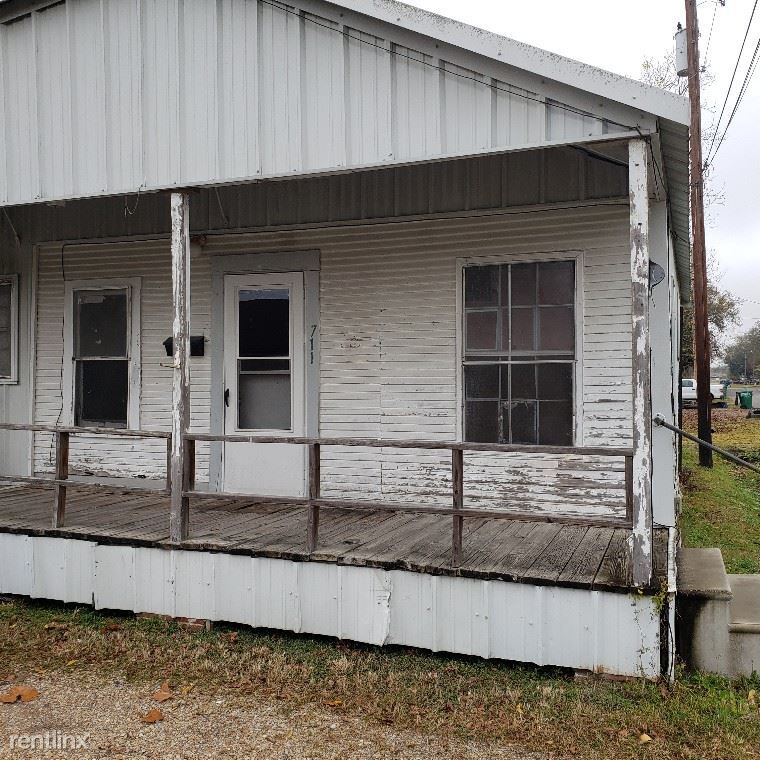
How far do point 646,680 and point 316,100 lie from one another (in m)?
4.05

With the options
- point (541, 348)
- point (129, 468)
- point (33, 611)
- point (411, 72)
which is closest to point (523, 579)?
point (541, 348)

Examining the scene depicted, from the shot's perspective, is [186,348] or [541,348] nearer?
[186,348]

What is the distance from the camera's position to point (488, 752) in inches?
142

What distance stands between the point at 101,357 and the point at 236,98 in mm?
3572

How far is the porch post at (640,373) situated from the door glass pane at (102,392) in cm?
522

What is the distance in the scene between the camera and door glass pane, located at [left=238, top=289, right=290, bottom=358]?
717cm

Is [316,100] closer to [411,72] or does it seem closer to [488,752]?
[411,72]

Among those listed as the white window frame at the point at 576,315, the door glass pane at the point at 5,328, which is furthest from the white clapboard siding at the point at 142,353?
the white window frame at the point at 576,315

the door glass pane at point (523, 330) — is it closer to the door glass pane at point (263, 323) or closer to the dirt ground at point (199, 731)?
the door glass pane at point (263, 323)

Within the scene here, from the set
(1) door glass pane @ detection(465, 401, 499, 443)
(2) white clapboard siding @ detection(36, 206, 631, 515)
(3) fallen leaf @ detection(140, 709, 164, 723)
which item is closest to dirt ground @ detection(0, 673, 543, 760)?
(3) fallen leaf @ detection(140, 709, 164, 723)

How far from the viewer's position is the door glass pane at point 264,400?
23.5ft

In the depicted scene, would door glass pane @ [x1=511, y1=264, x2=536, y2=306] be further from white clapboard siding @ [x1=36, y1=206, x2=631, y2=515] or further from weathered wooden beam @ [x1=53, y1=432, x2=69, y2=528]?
weathered wooden beam @ [x1=53, y1=432, x2=69, y2=528]

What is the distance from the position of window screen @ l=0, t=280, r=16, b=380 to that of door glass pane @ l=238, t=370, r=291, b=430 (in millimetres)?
2727

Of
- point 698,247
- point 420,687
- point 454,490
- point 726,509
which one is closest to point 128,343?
point 454,490
